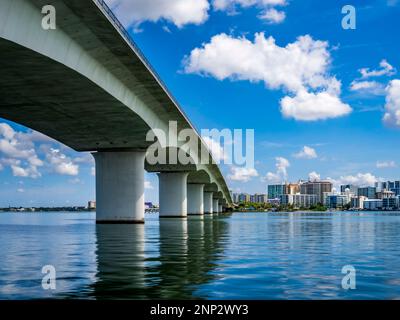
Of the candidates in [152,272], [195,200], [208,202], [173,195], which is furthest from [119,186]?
[208,202]

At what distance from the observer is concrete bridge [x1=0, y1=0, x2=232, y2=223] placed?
75.3 ft

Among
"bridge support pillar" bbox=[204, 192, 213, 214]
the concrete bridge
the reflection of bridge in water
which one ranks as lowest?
"bridge support pillar" bbox=[204, 192, 213, 214]

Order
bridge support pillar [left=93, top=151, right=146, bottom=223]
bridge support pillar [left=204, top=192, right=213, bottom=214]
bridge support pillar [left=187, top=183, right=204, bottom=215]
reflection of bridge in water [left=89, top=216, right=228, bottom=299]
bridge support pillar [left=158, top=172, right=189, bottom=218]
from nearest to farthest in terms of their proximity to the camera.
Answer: reflection of bridge in water [left=89, top=216, right=228, bottom=299] < bridge support pillar [left=93, top=151, right=146, bottom=223] < bridge support pillar [left=158, top=172, right=189, bottom=218] < bridge support pillar [left=187, top=183, right=204, bottom=215] < bridge support pillar [left=204, top=192, right=213, bottom=214]

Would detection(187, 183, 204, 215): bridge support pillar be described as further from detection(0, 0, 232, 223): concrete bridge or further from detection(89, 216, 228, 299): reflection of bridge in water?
detection(89, 216, 228, 299): reflection of bridge in water

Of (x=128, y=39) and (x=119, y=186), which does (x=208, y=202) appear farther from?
(x=128, y=39)

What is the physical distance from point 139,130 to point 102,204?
1064 cm

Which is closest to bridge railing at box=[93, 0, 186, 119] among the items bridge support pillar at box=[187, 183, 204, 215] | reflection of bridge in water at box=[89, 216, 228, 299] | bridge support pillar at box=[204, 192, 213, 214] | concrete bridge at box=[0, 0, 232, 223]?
concrete bridge at box=[0, 0, 232, 223]

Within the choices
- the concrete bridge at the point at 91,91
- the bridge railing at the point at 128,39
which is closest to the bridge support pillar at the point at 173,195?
the concrete bridge at the point at 91,91

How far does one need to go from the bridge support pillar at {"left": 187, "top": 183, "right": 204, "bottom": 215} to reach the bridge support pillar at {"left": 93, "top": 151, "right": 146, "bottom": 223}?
177ft

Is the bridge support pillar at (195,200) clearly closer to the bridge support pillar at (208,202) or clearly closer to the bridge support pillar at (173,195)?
the bridge support pillar at (173,195)

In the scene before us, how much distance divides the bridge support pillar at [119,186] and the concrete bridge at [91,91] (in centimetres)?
10

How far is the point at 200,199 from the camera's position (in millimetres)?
109000
